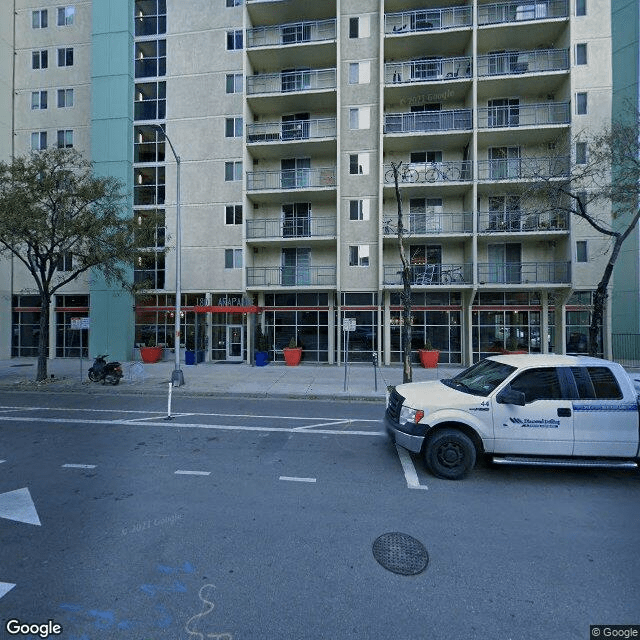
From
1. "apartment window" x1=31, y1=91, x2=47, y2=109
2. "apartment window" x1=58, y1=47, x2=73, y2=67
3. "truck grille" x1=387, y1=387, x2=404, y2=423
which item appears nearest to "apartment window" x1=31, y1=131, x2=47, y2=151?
"apartment window" x1=31, y1=91, x2=47, y2=109

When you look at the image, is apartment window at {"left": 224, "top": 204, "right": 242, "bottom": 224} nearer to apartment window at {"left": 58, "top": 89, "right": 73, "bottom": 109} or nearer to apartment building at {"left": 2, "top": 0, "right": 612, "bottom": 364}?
apartment building at {"left": 2, "top": 0, "right": 612, "bottom": 364}

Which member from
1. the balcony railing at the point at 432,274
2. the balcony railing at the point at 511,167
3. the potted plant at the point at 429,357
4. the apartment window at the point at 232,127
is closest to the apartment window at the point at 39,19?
the apartment window at the point at 232,127

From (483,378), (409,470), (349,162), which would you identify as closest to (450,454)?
(409,470)

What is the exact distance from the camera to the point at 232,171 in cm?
2042

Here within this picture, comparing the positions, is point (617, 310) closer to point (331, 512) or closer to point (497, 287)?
point (497, 287)

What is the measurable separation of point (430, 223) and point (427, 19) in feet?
36.0

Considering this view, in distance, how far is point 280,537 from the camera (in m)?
3.81

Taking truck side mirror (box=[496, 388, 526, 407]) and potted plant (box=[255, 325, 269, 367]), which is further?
potted plant (box=[255, 325, 269, 367])

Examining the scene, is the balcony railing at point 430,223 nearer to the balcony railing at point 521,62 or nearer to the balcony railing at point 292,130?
the balcony railing at point 292,130

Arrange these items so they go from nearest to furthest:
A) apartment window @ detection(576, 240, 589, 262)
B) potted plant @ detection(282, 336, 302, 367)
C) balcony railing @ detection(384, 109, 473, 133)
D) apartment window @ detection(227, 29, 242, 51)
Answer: apartment window @ detection(576, 240, 589, 262)
balcony railing @ detection(384, 109, 473, 133)
potted plant @ detection(282, 336, 302, 367)
apartment window @ detection(227, 29, 242, 51)

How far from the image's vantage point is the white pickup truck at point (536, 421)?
5.21 m

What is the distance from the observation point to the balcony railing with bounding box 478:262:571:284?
18875 mm

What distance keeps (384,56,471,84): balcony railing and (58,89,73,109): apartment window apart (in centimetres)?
1920

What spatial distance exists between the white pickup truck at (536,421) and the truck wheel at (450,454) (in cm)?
1
